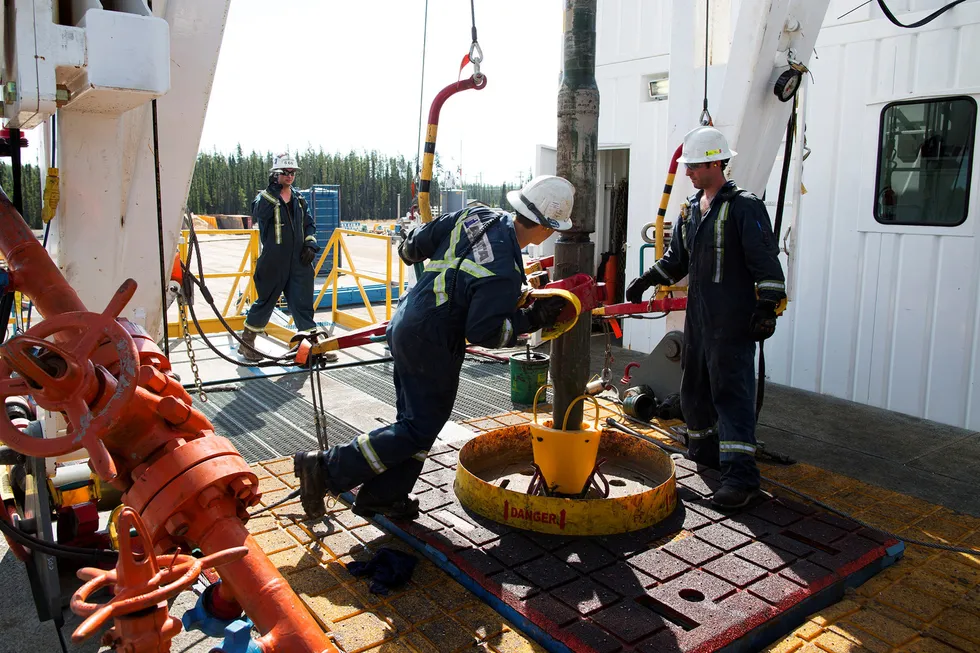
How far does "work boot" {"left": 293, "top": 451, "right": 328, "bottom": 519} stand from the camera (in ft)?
12.9

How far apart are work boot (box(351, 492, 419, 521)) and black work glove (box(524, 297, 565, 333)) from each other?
3.76ft

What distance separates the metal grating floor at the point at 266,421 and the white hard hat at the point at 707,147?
297 centimetres

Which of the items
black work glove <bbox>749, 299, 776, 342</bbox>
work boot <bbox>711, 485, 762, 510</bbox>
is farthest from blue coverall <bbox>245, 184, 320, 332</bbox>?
work boot <bbox>711, 485, 762, 510</bbox>

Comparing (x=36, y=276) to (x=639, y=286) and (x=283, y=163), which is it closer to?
(x=639, y=286)

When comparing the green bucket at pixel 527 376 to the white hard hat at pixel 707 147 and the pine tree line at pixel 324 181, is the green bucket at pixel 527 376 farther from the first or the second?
the pine tree line at pixel 324 181

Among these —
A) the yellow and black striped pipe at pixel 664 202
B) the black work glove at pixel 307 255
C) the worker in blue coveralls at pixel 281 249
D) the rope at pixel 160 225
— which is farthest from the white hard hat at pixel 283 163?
the rope at pixel 160 225

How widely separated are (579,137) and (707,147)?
1.06 m

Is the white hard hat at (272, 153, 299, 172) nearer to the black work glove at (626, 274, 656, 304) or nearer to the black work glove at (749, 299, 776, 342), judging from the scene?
the black work glove at (626, 274, 656, 304)

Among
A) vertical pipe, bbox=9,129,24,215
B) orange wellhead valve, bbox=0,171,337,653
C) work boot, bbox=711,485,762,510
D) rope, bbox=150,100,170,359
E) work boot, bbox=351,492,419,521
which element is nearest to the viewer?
orange wellhead valve, bbox=0,171,337,653

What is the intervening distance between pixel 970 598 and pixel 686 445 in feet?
6.77

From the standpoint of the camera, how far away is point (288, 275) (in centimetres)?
853

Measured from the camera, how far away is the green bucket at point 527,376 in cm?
632

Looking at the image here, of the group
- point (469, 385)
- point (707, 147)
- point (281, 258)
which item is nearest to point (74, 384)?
point (707, 147)

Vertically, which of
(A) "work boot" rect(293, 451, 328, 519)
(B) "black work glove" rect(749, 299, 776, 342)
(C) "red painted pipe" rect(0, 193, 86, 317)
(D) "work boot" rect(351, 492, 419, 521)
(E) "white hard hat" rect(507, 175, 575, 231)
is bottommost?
(D) "work boot" rect(351, 492, 419, 521)
